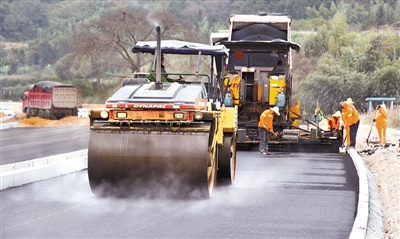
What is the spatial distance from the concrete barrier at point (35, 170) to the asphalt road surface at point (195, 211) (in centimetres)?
22

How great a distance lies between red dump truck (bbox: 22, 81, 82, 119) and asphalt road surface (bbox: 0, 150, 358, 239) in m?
28.2

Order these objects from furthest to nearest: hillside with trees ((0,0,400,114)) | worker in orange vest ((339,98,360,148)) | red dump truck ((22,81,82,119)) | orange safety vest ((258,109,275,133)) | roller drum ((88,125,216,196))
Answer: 1. red dump truck ((22,81,82,119))
2. hillside with trees ((0,0,400,114))
3. worker in orange vest ((339,98,360,148))
4. orange safety vest ((258,109,275,133))
5. roller drum ((88,125,216,196))

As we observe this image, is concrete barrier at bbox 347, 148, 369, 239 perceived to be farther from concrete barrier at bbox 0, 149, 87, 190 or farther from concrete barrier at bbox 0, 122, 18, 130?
concrete barrier at bbox 0, 122, 18, 130

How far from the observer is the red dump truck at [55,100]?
39.5 meters

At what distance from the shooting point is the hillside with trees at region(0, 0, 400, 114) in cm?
3928

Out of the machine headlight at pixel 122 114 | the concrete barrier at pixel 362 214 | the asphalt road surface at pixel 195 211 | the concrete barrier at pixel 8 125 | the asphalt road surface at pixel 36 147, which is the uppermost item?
the machine headlight at pixel 122 114

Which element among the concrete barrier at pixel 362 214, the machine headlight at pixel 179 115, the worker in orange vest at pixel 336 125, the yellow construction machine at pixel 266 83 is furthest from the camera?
the yellow construction machine at pixel 266 83

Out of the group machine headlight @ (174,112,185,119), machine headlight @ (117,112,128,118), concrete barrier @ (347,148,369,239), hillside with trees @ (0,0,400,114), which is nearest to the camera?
concrete barrier @ (347,148,369,239)

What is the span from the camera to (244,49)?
61.7ft

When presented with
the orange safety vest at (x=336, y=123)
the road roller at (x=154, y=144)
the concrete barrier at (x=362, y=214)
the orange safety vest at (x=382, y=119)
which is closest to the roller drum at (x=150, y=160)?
the road roller at (x=154, y=144)

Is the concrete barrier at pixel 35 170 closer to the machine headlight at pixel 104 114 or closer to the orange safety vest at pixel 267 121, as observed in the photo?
the machine headlight at pixel 104 114

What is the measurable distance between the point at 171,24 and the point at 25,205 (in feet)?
127

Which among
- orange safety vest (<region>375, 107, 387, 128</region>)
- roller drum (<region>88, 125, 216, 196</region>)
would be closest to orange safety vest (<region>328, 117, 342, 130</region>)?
orange safety vest (<region>375, 107, 387, 128</region>)

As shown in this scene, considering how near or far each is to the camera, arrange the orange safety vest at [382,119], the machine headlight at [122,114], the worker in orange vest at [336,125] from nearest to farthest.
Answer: the machine headlight at [122,114]
the worker in orange vest at [336,125]
the orange safety vest at [382,119]
